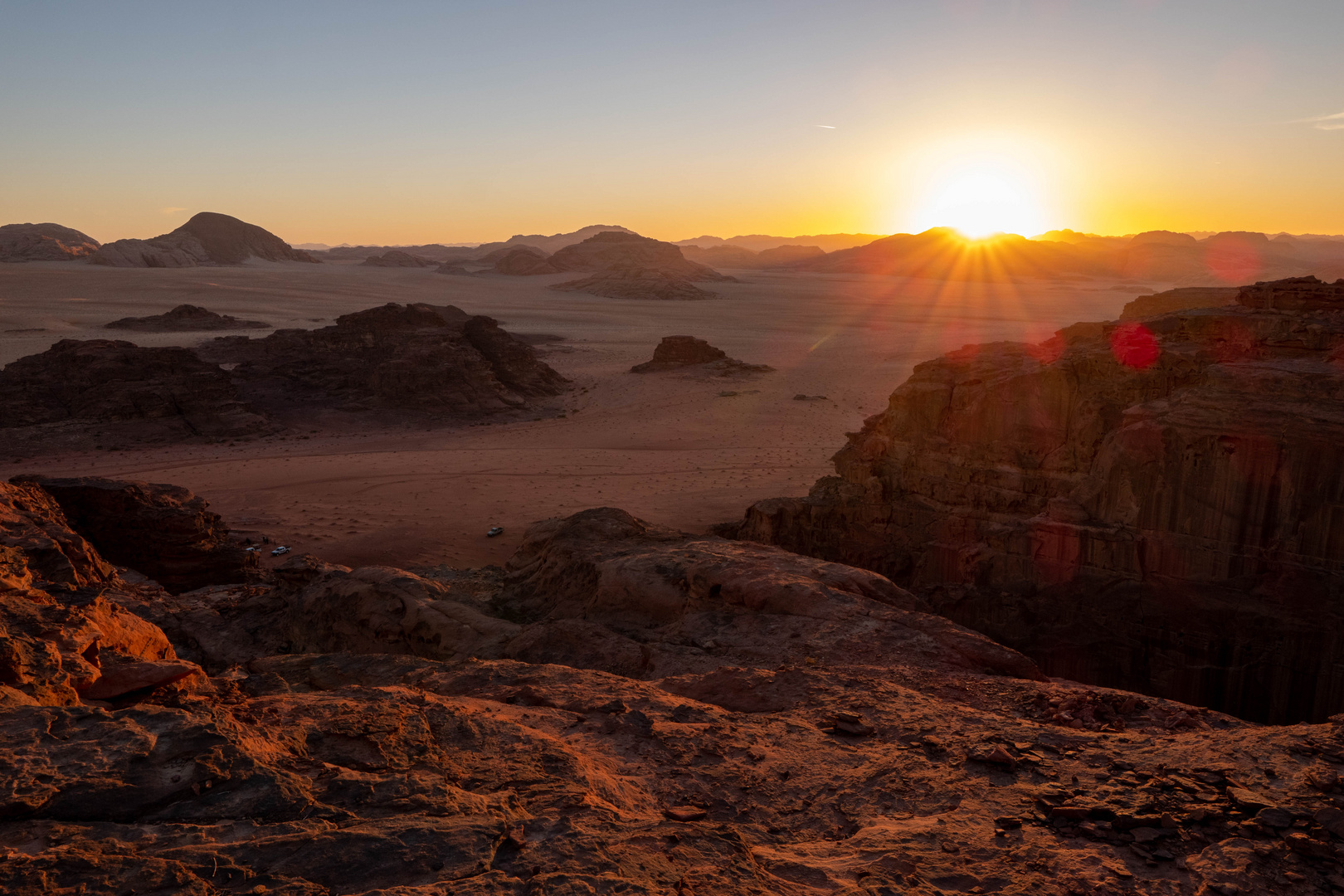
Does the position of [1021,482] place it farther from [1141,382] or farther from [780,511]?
[780,511]

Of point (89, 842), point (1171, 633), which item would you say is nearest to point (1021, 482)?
point (1171, 633)

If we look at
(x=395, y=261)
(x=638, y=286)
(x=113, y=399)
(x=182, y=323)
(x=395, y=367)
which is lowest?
(x=113, y=399)

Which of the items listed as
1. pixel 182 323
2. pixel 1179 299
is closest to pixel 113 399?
pixel 182 323

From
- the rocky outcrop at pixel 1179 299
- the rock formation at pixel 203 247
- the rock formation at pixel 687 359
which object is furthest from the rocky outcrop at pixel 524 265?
the rocky outcrop at pixel 1179 299

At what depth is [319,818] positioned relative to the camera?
10.4ft

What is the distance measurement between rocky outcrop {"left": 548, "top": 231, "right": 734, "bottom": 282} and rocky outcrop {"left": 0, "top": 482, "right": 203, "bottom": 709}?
8170cm

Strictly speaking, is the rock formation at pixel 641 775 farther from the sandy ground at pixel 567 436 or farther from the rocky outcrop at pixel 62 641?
the sandy ground at pixel 567 436

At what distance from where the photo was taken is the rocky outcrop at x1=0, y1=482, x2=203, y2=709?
12.6 feet

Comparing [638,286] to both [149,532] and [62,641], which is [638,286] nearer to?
[149,532]

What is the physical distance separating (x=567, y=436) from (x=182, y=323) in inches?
1174

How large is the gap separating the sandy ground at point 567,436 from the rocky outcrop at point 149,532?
1.97 m

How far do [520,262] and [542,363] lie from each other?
64153 millimetres

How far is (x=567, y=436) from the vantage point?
24672 mm

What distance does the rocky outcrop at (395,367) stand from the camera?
27.3 m
